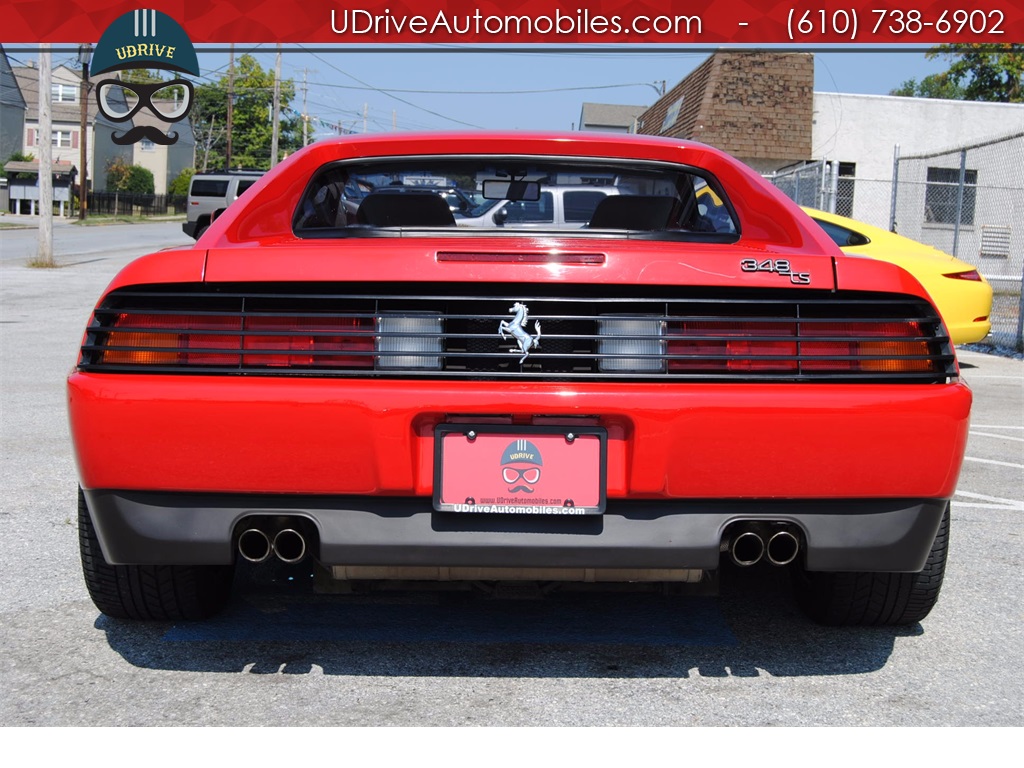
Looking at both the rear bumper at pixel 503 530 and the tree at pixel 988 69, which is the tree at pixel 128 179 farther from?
the rear bumper at pixel 503 530

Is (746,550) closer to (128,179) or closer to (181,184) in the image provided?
(128,179)

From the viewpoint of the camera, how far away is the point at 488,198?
4.08 m

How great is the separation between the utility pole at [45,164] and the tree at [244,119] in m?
54.6

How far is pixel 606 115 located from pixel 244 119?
2777 centimetres

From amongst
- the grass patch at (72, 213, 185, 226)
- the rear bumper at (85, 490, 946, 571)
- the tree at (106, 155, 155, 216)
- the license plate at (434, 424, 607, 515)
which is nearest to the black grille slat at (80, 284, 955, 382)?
the license plate at (434, 424, 607, 515)

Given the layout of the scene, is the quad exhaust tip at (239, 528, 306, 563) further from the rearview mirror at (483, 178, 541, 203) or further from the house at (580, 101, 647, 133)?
the house at (580, 101, 647, 133)

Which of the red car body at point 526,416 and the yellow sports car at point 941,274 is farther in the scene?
the yellow sports car at point 941,274

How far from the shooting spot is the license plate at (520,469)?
8.98ft

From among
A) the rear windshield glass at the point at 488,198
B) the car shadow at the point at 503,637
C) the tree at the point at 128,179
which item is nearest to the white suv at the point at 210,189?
the rear windshield glass at the point at 488,198

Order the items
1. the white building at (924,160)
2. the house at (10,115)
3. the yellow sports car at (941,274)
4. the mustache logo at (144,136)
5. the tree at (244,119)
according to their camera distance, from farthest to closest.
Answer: the tree at (244,119) < the house at (10,115) < the white building at (924,160) < the mustache logo at (144,136) < the yellow sports car at (941,274)

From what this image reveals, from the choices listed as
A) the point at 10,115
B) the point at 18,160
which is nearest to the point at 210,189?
the point at 18,160

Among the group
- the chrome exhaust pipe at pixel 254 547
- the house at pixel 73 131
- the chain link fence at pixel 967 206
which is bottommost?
the chrome exhaust pipe at pixel 254 547

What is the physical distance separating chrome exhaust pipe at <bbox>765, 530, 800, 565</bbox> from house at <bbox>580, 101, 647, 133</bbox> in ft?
250
